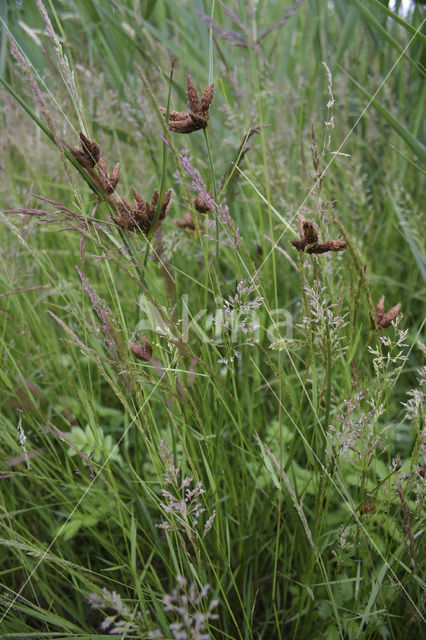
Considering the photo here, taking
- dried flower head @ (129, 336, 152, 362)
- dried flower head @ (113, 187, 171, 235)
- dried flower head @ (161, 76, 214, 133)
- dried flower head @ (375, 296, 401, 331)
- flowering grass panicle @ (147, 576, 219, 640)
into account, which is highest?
dried flower head @ (161, 76, 214, 133)

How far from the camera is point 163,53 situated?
1689 millimetres

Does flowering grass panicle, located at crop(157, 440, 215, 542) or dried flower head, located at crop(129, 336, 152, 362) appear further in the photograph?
dried flower head, located at crop(129, 336, 152, 362)

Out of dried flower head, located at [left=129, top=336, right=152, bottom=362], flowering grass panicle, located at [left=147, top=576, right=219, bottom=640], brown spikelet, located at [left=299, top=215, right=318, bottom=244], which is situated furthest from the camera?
dried flower head, located at [left=129, top=336, right=152, bottom=362]

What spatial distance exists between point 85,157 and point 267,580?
0.94 metres

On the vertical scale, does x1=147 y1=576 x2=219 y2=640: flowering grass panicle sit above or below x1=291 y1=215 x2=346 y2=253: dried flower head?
below

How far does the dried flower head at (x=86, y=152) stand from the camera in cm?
70

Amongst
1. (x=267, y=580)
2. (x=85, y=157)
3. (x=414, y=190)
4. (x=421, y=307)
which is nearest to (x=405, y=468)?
(x=267, y=580)

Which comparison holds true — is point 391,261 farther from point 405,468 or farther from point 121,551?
point 121,551

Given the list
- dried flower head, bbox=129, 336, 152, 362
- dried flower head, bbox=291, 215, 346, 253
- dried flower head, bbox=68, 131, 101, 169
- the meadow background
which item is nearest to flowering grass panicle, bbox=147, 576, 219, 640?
the meadow background

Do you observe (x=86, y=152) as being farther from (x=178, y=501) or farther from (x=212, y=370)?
(x=178, y=501)

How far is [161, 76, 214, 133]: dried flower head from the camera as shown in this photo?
71 centimetres

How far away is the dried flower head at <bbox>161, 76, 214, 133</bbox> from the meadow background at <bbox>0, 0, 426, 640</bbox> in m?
0.04

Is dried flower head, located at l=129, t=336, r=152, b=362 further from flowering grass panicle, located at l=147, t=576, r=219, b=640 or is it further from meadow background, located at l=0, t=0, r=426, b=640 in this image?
flowering grass panicle, located at l=147, t=576, r=219, b=640

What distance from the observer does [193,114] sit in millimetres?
704
